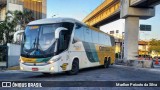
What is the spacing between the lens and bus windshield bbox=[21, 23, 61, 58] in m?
16.1

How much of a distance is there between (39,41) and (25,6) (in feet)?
174

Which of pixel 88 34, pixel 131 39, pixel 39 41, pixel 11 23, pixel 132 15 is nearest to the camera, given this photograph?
pixel 39 41

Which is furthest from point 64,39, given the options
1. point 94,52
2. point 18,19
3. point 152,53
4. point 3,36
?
point 152,53

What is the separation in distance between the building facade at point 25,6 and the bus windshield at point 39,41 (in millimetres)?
45352

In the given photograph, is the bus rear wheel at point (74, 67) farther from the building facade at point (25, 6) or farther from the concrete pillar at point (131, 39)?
the building facade at point (25, 6)

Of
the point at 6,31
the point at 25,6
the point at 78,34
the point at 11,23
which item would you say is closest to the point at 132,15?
the point at 78,34

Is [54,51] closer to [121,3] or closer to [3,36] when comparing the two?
[121,3]

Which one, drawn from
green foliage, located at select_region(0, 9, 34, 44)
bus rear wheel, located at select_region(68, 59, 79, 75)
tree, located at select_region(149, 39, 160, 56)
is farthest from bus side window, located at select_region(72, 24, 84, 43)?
tree, located at select_region(149, 39, 160, 56)

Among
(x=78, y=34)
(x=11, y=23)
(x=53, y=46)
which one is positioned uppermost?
(x=11, y=23)

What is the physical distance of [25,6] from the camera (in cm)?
6781

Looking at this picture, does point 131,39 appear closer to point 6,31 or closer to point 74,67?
point 74,67

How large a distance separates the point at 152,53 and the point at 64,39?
357 ft

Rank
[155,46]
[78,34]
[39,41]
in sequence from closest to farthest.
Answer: [39,41], [78,34], [155,46]

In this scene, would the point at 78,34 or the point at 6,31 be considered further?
the point at 6,31
